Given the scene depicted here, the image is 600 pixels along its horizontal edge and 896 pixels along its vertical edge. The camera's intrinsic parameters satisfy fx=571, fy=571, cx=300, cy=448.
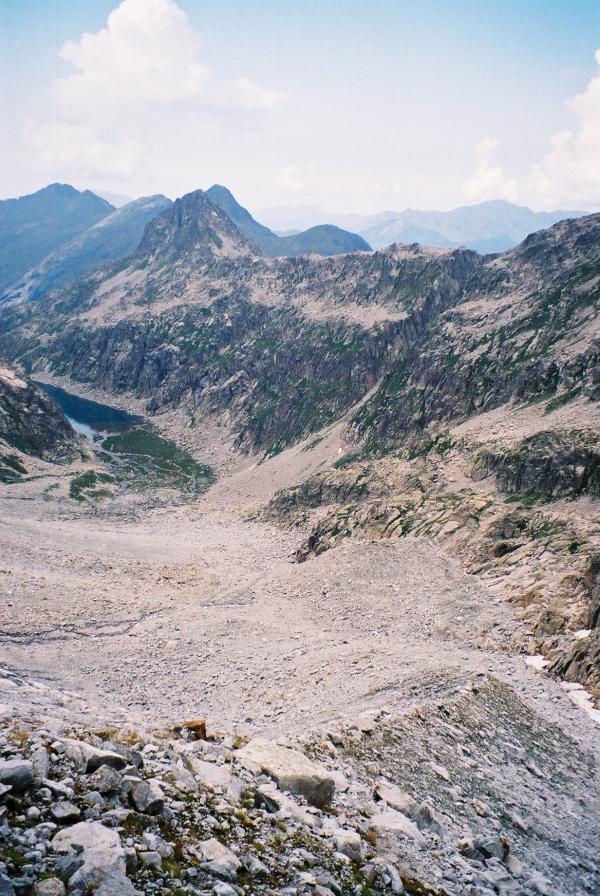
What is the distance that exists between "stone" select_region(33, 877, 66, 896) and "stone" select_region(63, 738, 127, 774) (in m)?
3.54

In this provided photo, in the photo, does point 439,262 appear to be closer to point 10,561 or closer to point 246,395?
point 246,395

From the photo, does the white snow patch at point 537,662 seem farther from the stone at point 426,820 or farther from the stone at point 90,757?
the stone at point 90,757

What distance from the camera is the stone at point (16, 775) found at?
35.5ft

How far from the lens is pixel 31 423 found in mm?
110875

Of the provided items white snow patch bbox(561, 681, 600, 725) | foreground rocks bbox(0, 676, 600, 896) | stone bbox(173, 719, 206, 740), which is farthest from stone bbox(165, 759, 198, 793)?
white snow patch bbox(561, 681, 600, 725)

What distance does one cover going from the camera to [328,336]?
143 metres

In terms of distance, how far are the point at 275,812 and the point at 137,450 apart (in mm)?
120823

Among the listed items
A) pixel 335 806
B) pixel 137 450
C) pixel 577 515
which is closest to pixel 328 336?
pixel 137 450

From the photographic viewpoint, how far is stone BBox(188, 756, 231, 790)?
1406 cm

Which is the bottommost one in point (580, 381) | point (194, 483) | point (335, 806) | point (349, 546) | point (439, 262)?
point (194, 483)

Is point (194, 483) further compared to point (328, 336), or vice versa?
point (328, 336)

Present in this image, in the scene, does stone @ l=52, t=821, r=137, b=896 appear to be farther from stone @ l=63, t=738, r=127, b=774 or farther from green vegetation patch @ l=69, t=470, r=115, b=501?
green vegetation patch @ l=69, t=470, r=115, b=501

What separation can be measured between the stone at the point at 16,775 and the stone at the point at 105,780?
4.21ft

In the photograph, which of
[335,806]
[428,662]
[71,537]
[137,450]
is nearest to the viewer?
[335,806]
